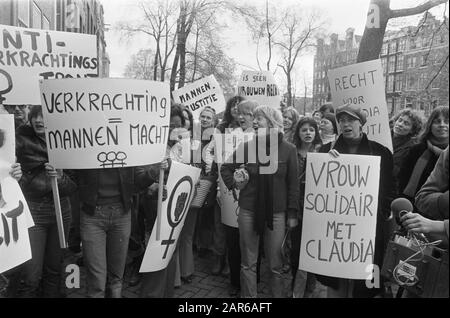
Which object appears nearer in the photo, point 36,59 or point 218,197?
point 36,59

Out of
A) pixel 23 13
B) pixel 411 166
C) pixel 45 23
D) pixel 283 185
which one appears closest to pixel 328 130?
pixel 411 166

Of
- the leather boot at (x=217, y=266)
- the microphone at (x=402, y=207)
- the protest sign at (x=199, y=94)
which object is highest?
the protest sign at (x=199, y=94)

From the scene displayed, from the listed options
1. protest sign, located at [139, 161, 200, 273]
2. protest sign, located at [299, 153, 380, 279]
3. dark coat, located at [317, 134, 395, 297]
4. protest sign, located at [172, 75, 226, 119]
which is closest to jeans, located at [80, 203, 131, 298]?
protest sign, located at [139, 161, 200, 273]

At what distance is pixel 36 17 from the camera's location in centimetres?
767

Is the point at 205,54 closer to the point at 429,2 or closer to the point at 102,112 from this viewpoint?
the point at 429,2

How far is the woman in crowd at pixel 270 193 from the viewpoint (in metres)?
3.27

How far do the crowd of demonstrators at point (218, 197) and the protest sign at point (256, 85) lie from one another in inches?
105

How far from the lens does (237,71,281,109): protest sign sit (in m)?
6.77

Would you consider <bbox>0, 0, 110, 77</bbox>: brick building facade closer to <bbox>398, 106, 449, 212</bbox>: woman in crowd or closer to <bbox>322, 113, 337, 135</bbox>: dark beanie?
<bbox>322, 113, 337, 135</bbox>: dark beanie

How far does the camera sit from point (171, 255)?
131 inches

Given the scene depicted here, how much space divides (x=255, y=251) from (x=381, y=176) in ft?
4.05

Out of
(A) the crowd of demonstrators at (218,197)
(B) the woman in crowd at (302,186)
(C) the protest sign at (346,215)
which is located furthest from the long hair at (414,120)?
(C) the protest sign at (346,215)

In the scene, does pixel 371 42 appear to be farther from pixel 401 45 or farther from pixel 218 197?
pixel 401 45

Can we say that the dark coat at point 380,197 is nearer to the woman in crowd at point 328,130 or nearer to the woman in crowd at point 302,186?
the woman in crowd at point 302,186
